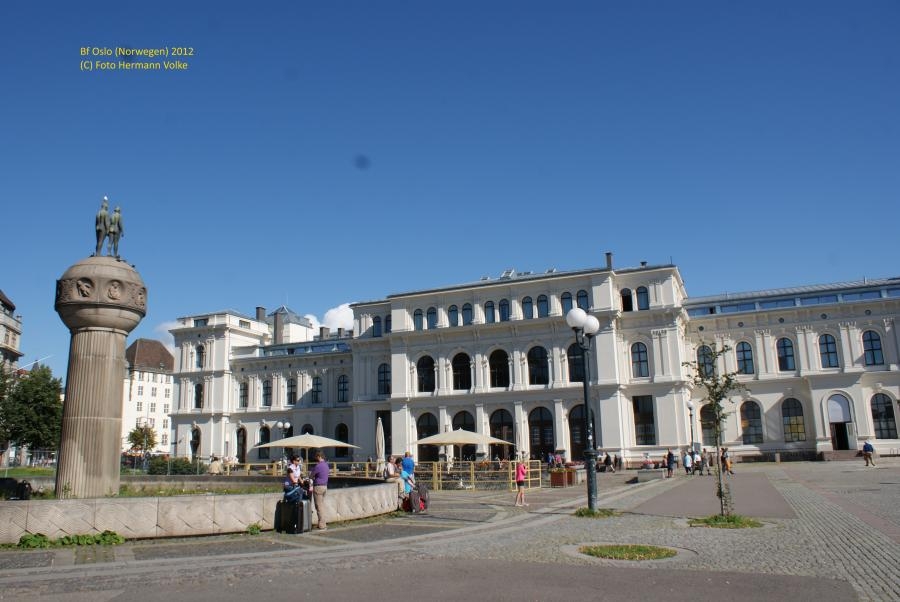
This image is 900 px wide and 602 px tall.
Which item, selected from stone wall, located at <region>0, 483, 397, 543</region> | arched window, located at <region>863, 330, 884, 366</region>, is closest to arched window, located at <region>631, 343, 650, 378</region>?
arched window, located at <region>863, 330, 884, 366</region>

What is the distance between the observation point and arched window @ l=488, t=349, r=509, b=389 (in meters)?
55.5

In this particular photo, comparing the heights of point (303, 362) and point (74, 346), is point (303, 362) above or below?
above

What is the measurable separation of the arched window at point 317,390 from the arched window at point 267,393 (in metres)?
5.01

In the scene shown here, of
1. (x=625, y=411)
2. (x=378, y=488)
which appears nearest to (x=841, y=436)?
(x=625, y=411)

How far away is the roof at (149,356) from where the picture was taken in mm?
100750

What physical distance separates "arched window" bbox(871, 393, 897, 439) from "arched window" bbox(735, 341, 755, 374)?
28.5 ft

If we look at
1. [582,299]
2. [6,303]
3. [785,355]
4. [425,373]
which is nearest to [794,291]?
[785,355]

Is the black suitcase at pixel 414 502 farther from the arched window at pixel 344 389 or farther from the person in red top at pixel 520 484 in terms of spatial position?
the arched window at pixel 344 389

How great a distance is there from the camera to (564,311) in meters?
53.8

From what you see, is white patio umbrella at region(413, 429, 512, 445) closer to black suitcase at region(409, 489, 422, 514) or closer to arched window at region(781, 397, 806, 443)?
black suitcase at region(409, 489, 422, 514)

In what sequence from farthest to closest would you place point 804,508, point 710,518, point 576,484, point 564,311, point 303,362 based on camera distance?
point 303,362 → point 564,311 → point 576,484 → point 804,508 → point 710,518

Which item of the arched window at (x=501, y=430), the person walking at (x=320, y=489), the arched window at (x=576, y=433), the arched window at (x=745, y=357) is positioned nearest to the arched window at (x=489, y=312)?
the arched window at (x=501, y=430)

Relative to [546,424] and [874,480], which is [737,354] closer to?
[546,424]

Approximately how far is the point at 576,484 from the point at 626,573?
25.5m
